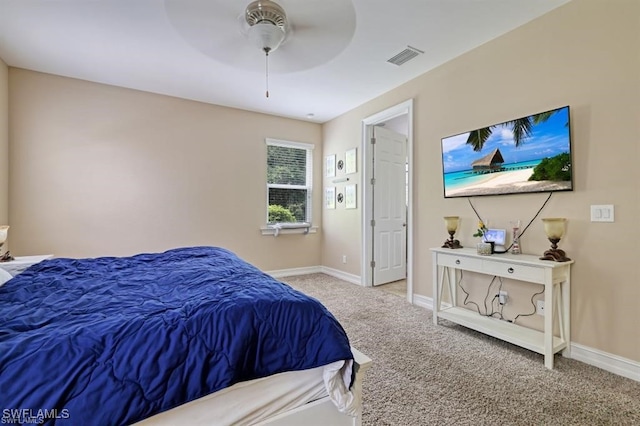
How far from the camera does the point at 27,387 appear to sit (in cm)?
84

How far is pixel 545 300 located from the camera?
213cm

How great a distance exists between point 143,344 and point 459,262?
8.43 feet

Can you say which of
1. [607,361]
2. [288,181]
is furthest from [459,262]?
[288,181]

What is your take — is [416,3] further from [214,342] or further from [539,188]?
[214,342]

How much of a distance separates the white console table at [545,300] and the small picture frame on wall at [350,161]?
2.13 metres

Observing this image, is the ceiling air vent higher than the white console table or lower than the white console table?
higher

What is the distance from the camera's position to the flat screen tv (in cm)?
231

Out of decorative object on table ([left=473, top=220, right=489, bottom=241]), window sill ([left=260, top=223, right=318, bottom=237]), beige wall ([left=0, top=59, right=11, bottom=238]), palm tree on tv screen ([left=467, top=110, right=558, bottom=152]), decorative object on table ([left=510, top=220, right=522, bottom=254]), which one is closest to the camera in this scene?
palm tree on tv screen ([left=467, top=110, right=558, bottom=152])

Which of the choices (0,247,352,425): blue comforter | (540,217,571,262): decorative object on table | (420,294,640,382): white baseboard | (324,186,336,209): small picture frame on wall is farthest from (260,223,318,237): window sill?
(420,294,640,382): white baseboard

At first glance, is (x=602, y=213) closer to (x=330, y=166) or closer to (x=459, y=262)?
(x=459, y=262)

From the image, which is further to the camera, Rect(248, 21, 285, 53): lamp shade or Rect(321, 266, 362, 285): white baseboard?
Rect(321, 266, 362, 285): white baseboard

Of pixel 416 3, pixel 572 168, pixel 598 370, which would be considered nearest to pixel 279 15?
pixel 416 3

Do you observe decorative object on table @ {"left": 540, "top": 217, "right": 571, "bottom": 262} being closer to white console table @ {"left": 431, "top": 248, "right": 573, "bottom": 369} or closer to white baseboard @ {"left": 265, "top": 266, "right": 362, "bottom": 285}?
white console table @ {"left": 431, "top": 248, "right": 573, "bottom": 369}

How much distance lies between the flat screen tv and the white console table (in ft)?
2.00
